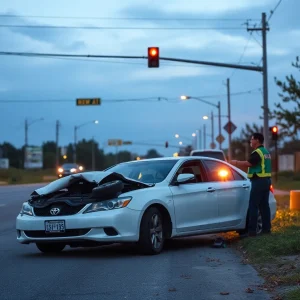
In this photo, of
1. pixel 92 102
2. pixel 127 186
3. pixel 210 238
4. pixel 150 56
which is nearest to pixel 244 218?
pixel 210 238

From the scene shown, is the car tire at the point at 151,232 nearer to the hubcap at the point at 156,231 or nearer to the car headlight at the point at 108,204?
the hubcap at the point at 156,231

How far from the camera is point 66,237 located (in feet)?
34.8

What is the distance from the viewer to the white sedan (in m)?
10.6

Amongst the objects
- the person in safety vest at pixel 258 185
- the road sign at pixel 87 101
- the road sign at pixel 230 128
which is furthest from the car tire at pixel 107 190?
the road sign at pixel 87 101

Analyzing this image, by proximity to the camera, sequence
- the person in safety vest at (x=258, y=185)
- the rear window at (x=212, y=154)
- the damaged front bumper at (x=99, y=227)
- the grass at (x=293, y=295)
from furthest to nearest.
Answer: the rear window at (x=212, y=154), the person in safety vest at (x=258, y=185), the damaged front bumper at (x=99, y=227), the grass at (x=293, y=295)

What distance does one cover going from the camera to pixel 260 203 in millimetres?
12719

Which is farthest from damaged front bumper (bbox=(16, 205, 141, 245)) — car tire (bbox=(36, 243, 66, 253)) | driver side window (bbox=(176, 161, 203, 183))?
driver side window (bbox=(176, 161, 203, 183))

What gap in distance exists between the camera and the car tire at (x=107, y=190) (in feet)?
34.8

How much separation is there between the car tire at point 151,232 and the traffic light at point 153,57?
1597 cm

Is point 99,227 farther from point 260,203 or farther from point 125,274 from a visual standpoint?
point 260,203

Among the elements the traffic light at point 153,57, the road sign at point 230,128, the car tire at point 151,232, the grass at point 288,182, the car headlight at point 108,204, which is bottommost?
the grass at point 288,182

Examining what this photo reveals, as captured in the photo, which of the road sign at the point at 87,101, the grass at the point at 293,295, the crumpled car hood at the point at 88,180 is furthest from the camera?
the road sign at the point at 87,101

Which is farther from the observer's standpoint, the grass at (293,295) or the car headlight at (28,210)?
the car headlight at (28,210)

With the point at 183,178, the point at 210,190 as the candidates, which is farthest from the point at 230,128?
the point at 183,178
